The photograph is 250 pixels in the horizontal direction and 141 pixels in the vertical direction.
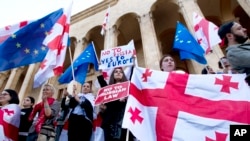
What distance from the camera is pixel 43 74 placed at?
483 centimetres

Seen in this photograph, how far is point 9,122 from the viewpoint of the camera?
4.04 m

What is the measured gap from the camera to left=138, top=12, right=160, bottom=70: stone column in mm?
10204

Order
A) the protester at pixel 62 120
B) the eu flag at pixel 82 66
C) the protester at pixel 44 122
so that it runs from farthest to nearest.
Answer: the eu flag at pixel 82 66, the protester at pixel 62 120, the protester at pixel 44 122

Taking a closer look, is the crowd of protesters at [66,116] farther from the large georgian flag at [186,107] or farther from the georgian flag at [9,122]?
the large georgian flag at [186,107]

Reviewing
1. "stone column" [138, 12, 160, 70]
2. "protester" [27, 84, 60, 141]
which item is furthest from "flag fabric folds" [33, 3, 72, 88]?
"stone column" [138, 12, 160, 70]

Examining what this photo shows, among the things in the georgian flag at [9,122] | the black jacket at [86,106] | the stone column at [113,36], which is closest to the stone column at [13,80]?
the stone column at [113,36]

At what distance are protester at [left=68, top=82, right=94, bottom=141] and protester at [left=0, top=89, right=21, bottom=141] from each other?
103 cm

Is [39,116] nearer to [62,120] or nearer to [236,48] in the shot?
[62,120]

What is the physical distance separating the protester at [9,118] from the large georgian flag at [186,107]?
241cm

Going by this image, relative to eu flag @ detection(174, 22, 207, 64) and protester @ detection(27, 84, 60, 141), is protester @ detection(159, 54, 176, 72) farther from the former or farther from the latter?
protester @ detection(27, 84, 60, 141)

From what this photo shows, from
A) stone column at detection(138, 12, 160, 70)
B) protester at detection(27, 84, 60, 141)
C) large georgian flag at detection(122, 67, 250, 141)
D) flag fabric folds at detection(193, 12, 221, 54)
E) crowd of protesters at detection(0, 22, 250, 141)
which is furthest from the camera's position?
stone column at detection(138, 12, 160, 70)

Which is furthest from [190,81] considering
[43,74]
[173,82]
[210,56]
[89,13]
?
[89,13]

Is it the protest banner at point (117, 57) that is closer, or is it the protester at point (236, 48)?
the protester at point (236, 48)

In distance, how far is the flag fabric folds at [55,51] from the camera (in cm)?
479
